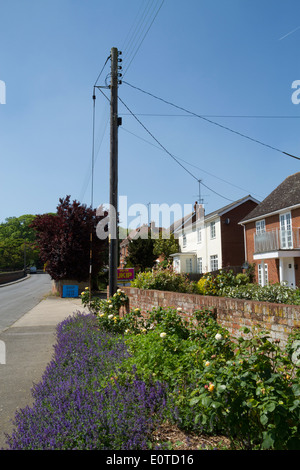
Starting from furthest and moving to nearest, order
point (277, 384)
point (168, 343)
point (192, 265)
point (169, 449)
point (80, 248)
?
point (192, 265) → point (80, 248) → point (168, 343) → point (169, 449) → point (277, 384)

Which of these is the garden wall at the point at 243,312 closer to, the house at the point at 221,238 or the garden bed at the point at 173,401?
the garden bed at the point at 173,401

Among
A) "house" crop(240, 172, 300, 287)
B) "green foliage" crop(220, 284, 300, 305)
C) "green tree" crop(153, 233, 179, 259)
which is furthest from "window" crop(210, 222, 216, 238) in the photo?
"green foliage" crop(220, 284, 300, 305)

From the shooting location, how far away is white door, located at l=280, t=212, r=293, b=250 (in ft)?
74.8

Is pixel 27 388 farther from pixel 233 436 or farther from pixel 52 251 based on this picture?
pixel 52 251

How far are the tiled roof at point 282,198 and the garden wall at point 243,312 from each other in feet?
58.5

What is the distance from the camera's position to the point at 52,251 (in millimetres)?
23094

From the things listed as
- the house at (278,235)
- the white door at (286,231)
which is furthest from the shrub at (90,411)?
the white door at (286,231)

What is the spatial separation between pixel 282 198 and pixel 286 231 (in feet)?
9.15

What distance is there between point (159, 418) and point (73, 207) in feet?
69.6

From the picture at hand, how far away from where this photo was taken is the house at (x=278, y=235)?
2223cm

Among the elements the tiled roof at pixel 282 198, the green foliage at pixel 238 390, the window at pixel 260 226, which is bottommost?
the green foliage at pixel 238 390

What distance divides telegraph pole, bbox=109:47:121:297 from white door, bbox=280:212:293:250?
15.7 metres

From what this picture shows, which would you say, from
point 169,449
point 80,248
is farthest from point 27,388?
point 80,248

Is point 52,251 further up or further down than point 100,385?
further up
